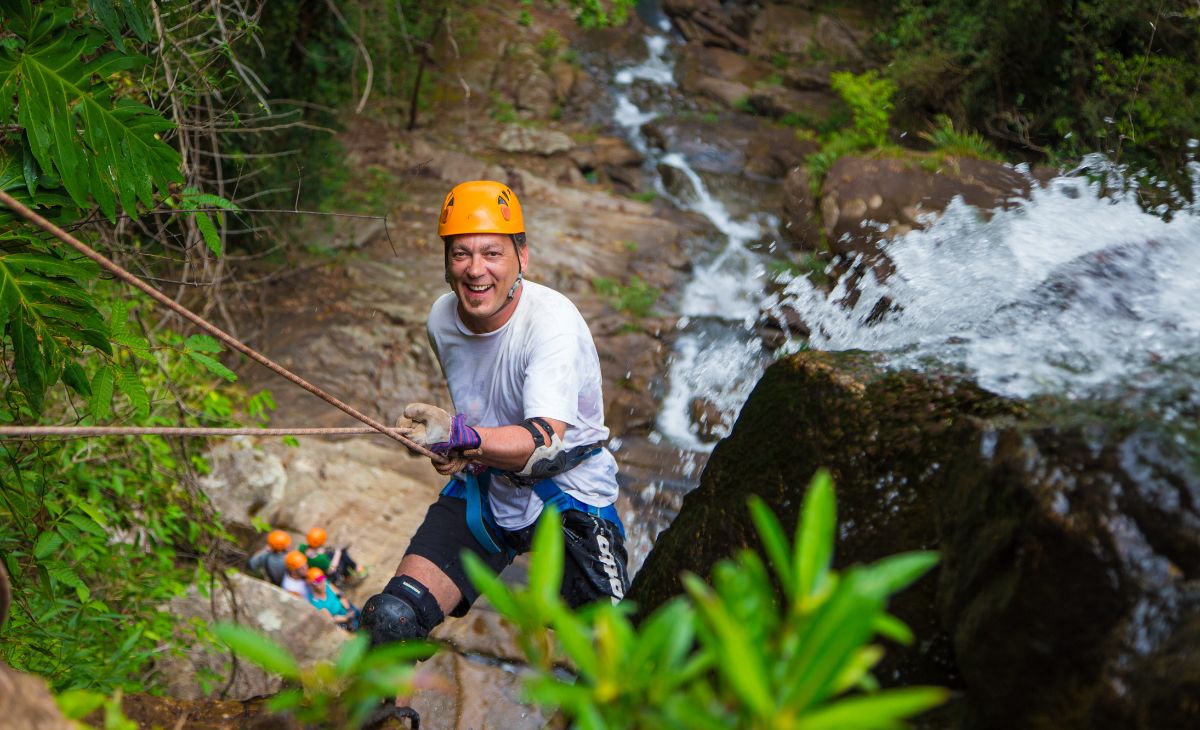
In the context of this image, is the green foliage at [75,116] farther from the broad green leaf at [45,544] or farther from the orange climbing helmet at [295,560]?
the orange climbing helmet at [295,560]

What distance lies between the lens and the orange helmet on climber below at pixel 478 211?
10.6ft

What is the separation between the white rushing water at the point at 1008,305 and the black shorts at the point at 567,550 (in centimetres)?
119

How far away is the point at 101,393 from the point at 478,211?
135 centimetres

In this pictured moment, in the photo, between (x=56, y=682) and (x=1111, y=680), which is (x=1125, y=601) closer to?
(x=1111, y=680)

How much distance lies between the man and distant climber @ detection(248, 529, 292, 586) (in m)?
2.04

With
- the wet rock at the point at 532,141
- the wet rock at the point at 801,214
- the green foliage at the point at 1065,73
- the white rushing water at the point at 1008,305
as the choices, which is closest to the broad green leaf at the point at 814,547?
the white rushing water at the point at 1008,305

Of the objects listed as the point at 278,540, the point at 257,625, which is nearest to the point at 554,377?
the point at 257,625

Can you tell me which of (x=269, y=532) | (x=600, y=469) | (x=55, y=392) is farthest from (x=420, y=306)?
(x=600, y=469)

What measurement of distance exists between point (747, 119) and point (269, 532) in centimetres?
1122

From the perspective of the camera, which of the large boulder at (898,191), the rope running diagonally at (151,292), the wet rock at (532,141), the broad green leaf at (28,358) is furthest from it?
the wet rock at (532,141)

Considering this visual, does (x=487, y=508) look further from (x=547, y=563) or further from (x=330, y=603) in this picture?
(x=547, y=563)

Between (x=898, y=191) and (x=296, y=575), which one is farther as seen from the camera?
(x=898, y=191)

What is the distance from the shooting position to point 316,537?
5086mm

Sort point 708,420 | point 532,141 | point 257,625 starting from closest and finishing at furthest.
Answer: point 257,625 → point 708,420 → point 532,141
